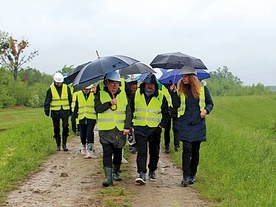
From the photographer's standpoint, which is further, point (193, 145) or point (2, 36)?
point (2, 36)

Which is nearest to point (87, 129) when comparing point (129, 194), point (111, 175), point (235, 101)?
point (111, 175)

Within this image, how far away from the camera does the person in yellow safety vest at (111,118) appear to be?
329 inches

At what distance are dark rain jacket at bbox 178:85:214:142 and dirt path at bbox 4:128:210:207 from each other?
0.89 metres

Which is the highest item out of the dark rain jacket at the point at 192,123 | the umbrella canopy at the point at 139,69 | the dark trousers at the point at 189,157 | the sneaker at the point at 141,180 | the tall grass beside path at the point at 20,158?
the umbrella canopy at the point at 139,69

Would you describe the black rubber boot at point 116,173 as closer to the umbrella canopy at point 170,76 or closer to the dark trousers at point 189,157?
the dark trousers at point 189,157

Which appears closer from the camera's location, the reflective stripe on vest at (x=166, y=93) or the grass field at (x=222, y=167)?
the grass field at (x=222, y=167)

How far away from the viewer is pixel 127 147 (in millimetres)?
13398

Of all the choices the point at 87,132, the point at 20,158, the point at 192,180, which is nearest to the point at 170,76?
the point at 87,132

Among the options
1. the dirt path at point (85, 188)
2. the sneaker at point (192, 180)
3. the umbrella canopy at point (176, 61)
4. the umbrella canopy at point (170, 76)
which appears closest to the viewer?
the dirt path at point (85, 188)

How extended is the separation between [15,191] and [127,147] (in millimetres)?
5569

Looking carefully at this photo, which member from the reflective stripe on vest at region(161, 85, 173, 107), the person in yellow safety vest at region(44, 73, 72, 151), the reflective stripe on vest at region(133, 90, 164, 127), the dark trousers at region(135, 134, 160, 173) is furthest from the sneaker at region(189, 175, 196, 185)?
the person in yellow safety vest at region(44, 73, 72, 151)

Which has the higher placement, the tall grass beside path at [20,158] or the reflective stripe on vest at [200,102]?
the reflective stripe on vest at [200,102]

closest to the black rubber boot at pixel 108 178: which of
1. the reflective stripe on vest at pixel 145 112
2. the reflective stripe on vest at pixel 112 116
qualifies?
the reflective stripe on vest at pixel 112 116

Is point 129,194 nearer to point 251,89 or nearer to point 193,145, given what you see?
point 193,145
